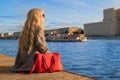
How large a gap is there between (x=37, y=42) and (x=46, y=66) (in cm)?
77

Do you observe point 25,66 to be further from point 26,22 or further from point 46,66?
point 26,22

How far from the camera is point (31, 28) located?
9758 mm

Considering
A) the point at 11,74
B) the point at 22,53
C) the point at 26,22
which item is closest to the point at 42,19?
the point at 26,22

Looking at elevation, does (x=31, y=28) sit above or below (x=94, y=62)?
above

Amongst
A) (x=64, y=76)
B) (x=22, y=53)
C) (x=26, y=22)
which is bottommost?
(x=64, y=76)

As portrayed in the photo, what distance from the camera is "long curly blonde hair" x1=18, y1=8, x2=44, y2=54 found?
9734 mm

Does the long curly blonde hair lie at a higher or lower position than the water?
higher

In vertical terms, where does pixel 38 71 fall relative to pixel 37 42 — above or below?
below

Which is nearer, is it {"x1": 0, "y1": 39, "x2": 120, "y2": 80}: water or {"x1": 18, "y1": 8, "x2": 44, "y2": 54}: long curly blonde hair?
{"x1": 18, "y1": 8, "x2": 44, "y2": 54}: long curly blonde hair

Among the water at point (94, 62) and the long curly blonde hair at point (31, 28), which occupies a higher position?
the long curly blonde hair at point (31, 28)

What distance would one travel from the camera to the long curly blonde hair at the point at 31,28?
9.73 metres

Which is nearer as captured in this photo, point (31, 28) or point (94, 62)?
point (31, 28)

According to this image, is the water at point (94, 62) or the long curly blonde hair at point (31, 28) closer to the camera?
the long curly blonde hair at point (31, 28)

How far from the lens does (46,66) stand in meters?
9.52
